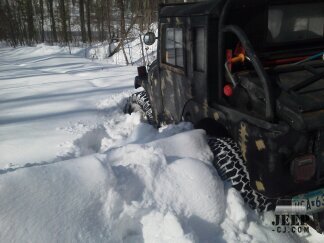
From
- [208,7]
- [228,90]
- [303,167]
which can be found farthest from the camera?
[208,7]

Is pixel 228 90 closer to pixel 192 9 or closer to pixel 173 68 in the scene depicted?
pixel 192 9

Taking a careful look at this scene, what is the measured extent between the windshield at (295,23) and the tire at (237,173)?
3.55 feet

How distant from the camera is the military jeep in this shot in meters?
2.21

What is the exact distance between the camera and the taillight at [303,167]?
85.8 inches

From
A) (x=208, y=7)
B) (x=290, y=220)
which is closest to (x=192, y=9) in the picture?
(x=208, y=7)

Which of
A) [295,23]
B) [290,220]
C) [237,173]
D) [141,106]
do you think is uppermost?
[295,23]

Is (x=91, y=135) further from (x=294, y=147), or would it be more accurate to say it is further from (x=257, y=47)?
(x=294, y=147)

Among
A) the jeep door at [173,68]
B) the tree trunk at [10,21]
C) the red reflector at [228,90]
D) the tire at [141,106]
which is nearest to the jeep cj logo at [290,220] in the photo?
the red reflector at [228,90]

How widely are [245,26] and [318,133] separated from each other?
1.22 m

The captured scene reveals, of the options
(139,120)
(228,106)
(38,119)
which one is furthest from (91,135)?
(228,106)

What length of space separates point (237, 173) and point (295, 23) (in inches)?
60.7

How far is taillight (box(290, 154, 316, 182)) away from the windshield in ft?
4.15

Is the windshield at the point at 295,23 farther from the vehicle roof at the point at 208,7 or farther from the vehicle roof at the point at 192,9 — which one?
the vehicle roof at the point at 192,9

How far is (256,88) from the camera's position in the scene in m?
2.52
